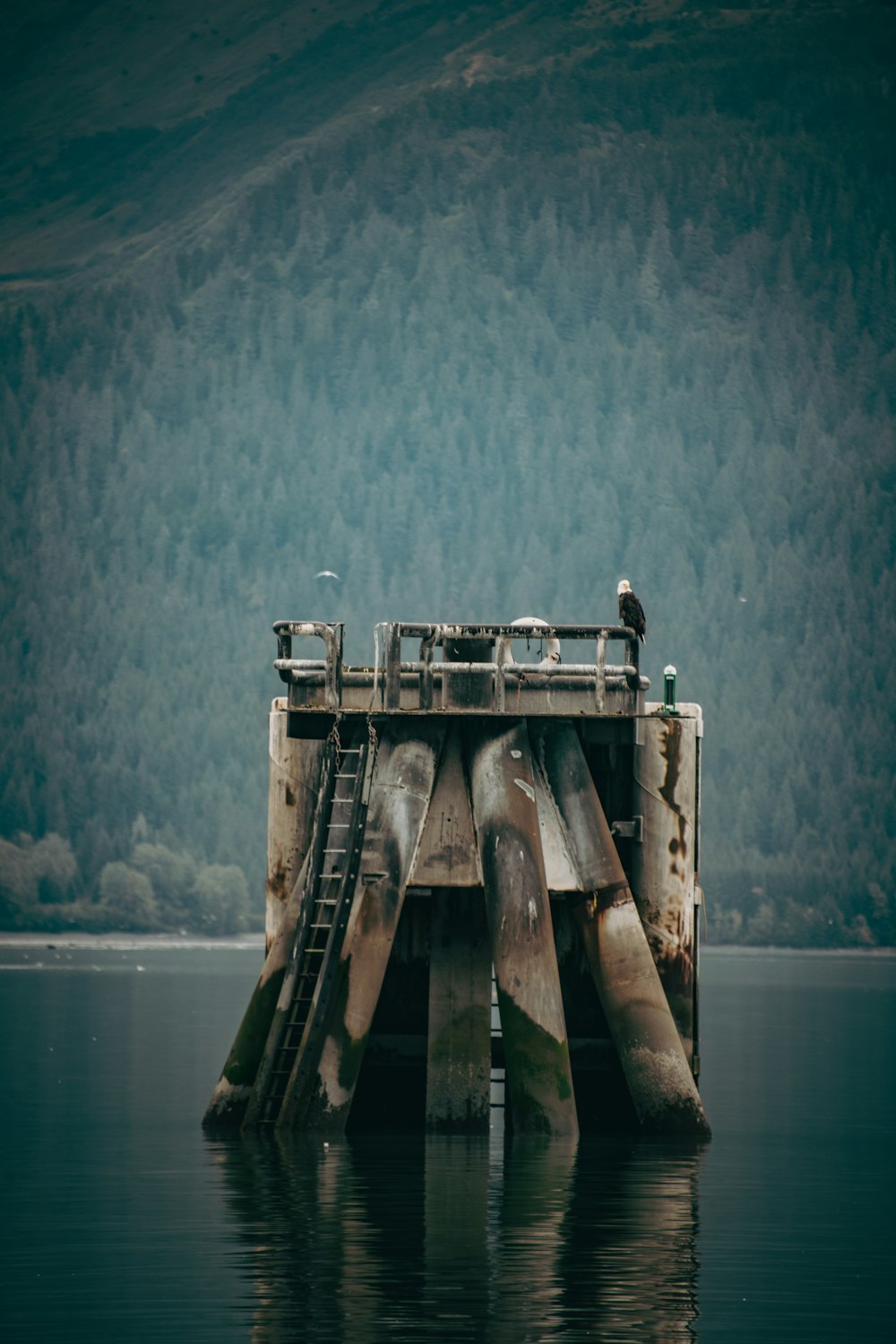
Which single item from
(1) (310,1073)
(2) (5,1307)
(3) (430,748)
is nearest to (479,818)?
(3) (430,748)

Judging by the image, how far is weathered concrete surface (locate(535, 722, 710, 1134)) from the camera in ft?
109

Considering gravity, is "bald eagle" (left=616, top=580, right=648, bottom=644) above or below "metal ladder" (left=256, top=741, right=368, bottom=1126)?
above

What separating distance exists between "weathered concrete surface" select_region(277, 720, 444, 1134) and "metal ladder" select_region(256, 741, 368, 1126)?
0.78ft

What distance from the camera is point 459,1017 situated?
111ft

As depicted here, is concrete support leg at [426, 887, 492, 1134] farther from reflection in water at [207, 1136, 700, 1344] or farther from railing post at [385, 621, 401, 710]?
railing post at [385, 621, 401, 710]

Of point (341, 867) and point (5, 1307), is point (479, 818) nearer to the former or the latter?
point (341, 867)

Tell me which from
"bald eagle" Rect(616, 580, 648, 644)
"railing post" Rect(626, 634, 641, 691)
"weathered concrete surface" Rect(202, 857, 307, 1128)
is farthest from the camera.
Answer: "bald eagle" Rect(616, 580, 648, 644)

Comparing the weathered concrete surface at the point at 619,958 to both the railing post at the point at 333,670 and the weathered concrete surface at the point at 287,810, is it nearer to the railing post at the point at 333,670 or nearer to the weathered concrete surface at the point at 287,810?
the railing post at the point at 333,670

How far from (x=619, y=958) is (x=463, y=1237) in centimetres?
575

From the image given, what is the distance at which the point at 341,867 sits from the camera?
33438 millimetres

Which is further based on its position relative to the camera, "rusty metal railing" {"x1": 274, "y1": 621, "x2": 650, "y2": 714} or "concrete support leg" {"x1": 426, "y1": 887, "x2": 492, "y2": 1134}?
"rusty metal railing" {"x1": 274, "y1": 621, "x2": 650, "y2": 714}

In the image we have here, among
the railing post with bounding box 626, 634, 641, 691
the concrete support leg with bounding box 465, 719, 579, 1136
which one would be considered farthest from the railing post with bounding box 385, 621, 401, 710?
the railing post with bounding box 626, 634, 641, 691

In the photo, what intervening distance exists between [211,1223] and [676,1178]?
285 inches

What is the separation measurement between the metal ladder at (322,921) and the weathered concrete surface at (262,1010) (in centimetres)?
42
